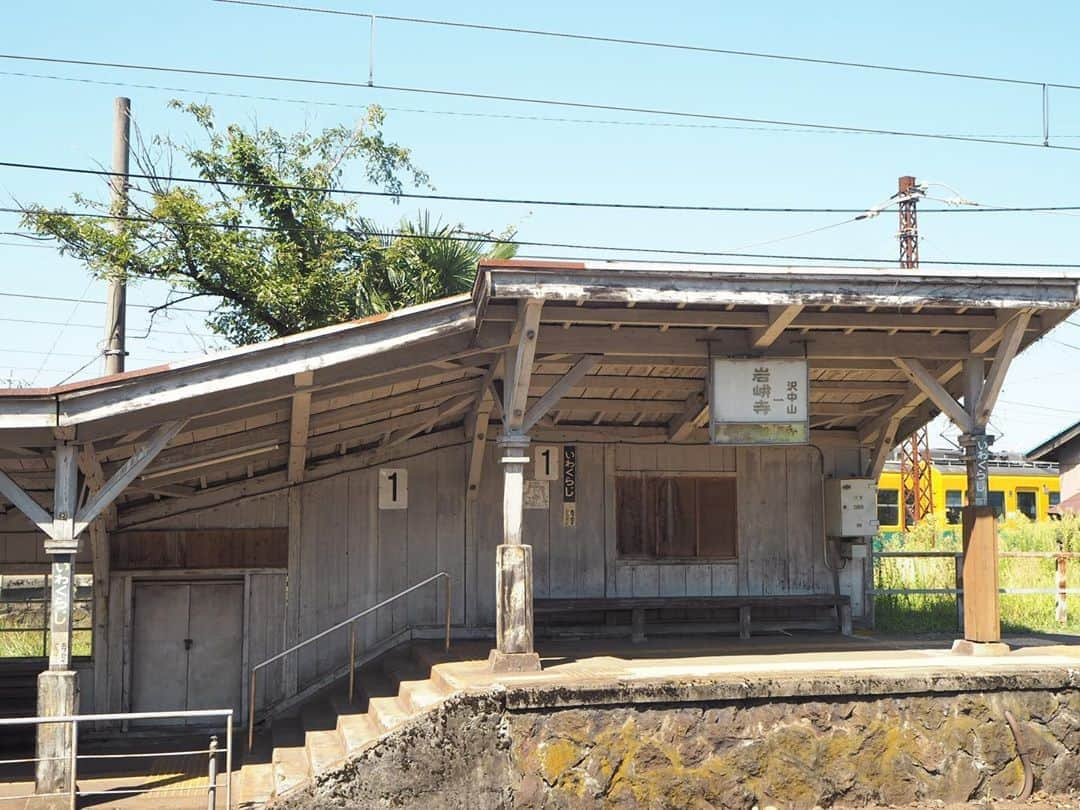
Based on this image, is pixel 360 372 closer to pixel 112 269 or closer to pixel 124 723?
pixel 124 723

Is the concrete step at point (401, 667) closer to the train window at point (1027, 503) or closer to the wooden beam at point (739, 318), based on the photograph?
the wooden beam at point (739, 318)

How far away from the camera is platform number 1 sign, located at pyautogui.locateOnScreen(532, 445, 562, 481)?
46.1 ft

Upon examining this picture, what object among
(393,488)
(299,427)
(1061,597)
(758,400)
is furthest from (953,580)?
(299,427)

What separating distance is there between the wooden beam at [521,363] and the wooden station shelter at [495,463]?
3 cm

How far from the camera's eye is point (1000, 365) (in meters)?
11.2

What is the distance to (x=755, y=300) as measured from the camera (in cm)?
1007

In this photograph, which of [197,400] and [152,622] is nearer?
[197,400]

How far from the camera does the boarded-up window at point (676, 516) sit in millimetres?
14305

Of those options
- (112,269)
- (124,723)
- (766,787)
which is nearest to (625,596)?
(766,787)

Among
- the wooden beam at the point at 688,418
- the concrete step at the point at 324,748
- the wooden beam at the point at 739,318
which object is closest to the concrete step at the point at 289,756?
the concrete step at the point at 324,748

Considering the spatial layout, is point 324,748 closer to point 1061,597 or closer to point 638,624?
point 638,624

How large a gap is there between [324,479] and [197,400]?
3.88 metres

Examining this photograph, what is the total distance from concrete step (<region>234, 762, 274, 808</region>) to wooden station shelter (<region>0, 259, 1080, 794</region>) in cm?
166

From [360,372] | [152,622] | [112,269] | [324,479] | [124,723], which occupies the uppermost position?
[112,269]
